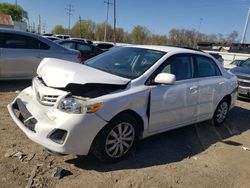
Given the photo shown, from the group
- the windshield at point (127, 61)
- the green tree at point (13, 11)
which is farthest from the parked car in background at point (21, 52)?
the green tree at point (13, 11)

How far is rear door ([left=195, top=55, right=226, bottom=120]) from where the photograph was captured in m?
5.30

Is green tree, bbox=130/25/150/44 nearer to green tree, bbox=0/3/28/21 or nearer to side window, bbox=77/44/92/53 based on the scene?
green tree, bbox=0/3/28/21

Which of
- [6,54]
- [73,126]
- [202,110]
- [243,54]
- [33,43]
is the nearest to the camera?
[73,126]

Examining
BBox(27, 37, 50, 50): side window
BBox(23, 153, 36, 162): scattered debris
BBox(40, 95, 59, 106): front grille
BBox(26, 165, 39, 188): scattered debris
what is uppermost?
BBox(27, 37, 50, 50): side window

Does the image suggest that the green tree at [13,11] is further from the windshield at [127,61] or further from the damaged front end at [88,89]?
the damaged front end at [88,89]

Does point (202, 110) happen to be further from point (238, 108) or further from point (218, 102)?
point (238, 108)

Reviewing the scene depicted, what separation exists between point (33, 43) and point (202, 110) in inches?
198

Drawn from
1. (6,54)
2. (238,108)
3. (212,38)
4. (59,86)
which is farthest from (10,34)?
(212,38)

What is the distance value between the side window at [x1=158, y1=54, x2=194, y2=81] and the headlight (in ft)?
4.51

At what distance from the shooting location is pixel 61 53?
8523 mm

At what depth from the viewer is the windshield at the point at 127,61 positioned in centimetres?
433

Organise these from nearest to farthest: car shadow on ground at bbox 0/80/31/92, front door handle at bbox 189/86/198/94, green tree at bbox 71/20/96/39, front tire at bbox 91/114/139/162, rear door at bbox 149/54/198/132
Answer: front tire at bbox 91/114/139/162
rear door at bbox 149/54/198/132
front door handle at bbox 189/86/198/94
car shadow on ground at bbox 0/80/31/92
green tree at bbox 71/20/96/39

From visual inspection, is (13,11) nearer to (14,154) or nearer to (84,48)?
(84,48)

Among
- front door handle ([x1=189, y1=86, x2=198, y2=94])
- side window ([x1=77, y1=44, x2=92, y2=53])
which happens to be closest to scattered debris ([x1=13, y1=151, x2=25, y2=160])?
front door handle ([x1=189, y1=86, x2=198, y2=94])
